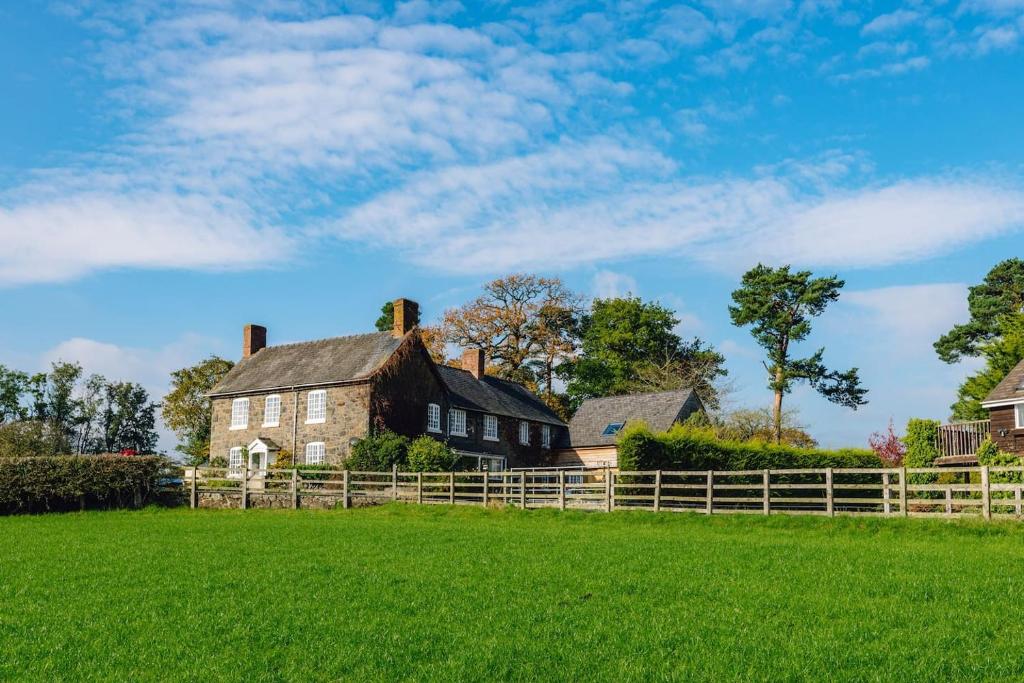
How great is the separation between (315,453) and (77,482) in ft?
38.3

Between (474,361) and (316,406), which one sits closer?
(316,406)

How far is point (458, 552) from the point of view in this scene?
56.4 ft

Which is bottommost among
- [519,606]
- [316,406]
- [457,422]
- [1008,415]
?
[519,606]

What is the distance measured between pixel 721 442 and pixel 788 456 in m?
2.74

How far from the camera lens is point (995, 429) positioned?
35.6 metres

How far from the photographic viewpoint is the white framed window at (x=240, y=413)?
43719 millimetres

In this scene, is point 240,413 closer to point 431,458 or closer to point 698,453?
point 431,458

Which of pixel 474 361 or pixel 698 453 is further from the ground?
pixel 474 361

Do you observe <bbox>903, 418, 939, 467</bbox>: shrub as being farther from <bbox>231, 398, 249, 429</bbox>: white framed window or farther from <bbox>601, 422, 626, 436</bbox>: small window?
<bbox>231, 398, 249, 429</bbox>: white framed window

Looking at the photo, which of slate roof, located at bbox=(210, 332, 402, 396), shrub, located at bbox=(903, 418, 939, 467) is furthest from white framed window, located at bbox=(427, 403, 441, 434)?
shrub, located at bbox=(903, 418, 939, 467)

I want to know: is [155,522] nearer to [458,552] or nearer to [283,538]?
[283,538]

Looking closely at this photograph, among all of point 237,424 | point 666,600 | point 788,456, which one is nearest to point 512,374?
point 237,424

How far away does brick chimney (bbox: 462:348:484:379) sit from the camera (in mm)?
51125

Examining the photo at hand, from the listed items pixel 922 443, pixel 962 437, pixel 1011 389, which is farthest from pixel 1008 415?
pixel 922 443
